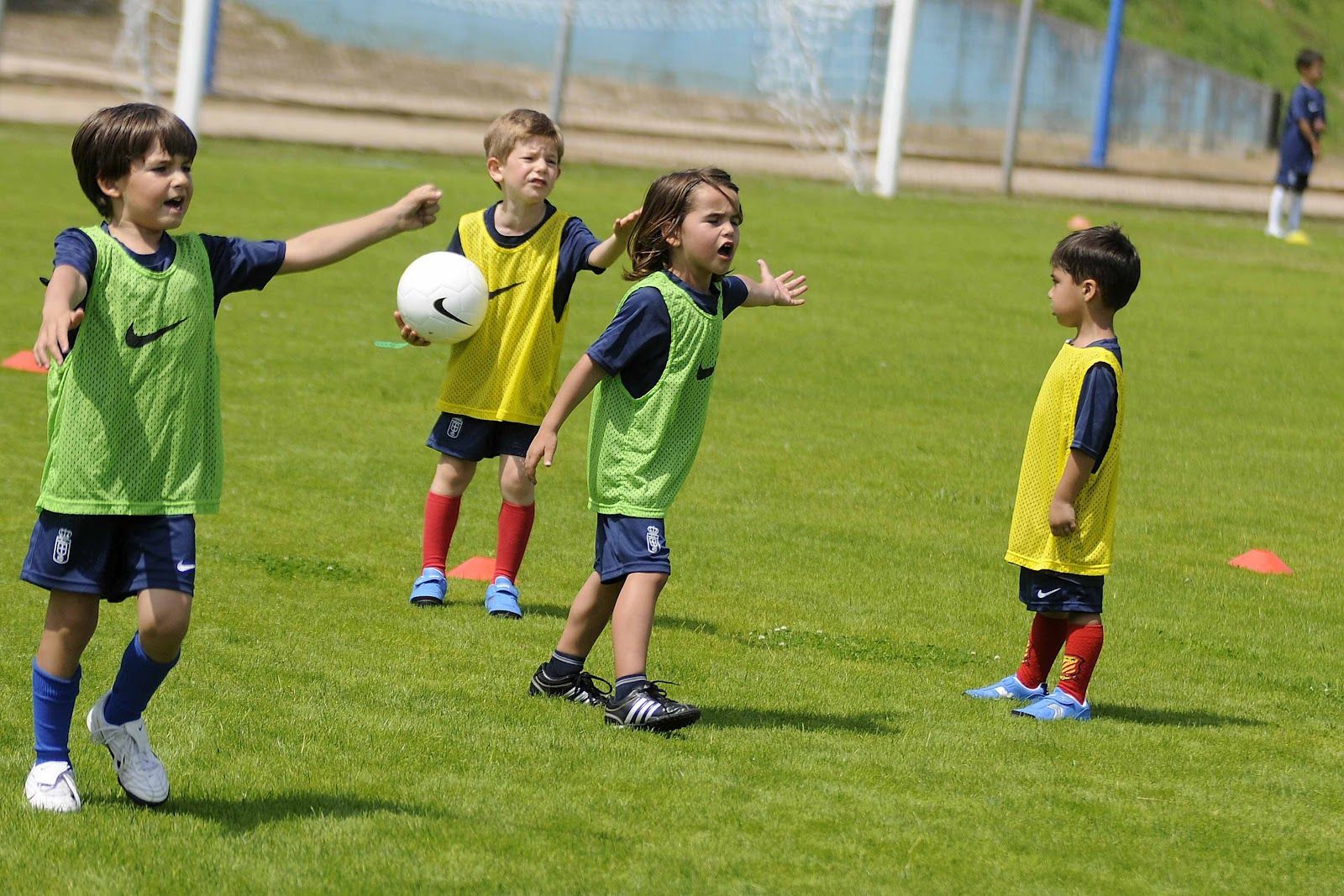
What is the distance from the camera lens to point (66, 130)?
2392cm

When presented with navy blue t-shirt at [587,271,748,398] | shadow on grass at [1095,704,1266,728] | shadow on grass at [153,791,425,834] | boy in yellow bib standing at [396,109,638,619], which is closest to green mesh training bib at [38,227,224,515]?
shadow on grass at [153,791,425,834]

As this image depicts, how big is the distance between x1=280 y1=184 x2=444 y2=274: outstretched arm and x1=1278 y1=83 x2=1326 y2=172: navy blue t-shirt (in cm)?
1706

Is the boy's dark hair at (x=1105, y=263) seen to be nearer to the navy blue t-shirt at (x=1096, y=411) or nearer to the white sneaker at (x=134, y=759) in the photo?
the navy blue t-shirt at (x=1096, y=411)

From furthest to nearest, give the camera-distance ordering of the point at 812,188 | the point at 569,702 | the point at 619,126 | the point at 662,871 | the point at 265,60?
the point at 265,60 → the point at 619,126 → the point at 812,188 → the point at 569,702 → the point at 662,871

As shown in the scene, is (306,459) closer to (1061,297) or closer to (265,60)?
(1061,297)

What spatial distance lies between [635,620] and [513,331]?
6.32ft

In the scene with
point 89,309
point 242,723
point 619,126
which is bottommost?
point 242,723

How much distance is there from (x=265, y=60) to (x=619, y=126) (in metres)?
6.71

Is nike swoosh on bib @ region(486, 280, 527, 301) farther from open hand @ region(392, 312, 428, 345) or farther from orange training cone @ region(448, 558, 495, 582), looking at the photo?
orange training cone @ region(448, 558, 495, 582)

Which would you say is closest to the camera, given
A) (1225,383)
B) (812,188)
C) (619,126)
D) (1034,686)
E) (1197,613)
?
(1034,686)

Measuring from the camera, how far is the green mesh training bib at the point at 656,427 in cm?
559

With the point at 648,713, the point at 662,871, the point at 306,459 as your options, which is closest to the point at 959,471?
the point at 306,459

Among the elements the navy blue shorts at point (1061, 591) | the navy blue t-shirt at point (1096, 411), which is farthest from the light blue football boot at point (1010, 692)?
the navy blue t-shirt at point (1096, 411)

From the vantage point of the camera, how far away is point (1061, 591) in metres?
6.00
